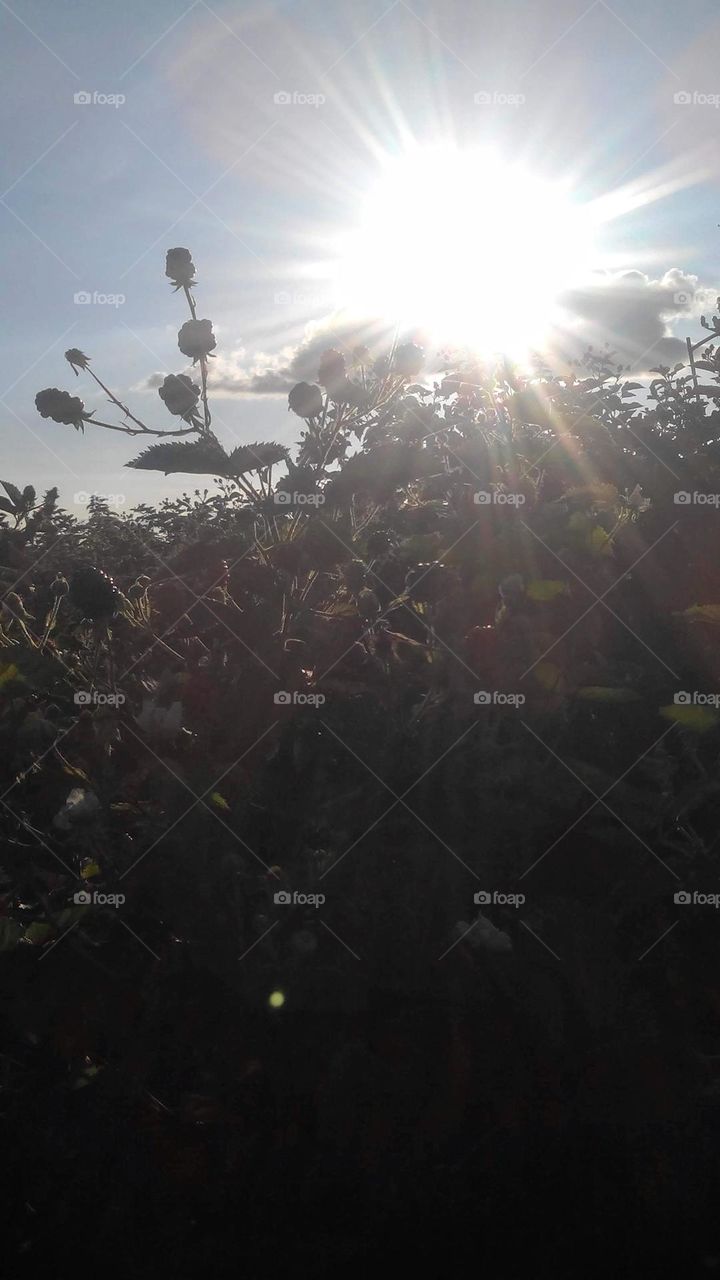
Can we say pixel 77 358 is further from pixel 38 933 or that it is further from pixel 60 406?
pixel 38 933

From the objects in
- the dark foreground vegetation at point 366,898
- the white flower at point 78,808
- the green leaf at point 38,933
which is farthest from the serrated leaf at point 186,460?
the green leaf at point 38,933

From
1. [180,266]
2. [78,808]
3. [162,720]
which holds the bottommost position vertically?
[78,808]

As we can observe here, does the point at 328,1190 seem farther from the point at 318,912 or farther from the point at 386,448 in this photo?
the point at 386,448

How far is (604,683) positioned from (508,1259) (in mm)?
1251

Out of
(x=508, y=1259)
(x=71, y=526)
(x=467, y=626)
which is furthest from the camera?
(x=71, y=526)

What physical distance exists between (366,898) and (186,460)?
121cm

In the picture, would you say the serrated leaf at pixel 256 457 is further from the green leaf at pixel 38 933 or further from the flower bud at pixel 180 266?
the green leaf at pixel 38 933

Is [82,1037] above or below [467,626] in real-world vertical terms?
below

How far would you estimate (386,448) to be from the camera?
263 centimetres

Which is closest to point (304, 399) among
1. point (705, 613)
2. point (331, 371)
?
point (331, 371)

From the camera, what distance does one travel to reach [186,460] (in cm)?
260

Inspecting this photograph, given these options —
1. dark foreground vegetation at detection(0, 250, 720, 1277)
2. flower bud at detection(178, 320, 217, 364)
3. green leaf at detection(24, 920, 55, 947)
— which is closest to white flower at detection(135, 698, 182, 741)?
dark foreground vegetation at detection(0, 250, 720, 1277)

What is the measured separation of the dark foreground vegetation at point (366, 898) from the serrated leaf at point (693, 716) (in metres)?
0.01

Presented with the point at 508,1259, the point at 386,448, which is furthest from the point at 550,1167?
the point at 386,448
